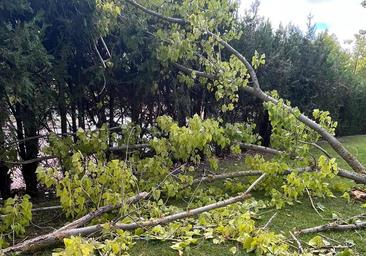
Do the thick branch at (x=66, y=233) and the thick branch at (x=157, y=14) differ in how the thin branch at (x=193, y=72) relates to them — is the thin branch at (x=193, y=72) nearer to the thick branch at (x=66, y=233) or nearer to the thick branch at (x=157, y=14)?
the thick branch at (x=157, y=14)

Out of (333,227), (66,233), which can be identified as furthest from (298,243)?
(66,233)

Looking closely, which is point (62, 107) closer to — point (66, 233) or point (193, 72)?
point (193, 72)

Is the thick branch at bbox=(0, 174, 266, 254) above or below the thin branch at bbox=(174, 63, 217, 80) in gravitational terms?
below

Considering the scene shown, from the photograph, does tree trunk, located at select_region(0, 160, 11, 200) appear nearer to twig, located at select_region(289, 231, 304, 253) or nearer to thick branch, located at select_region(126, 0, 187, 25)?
thick branch, located at select_region(126, 0, 187, 25)

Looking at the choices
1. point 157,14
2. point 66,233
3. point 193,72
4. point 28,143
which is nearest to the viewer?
point 66,233

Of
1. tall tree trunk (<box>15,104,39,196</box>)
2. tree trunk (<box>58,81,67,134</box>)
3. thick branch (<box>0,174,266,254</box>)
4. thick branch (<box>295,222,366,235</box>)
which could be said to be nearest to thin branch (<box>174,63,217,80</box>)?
tree trunk (<box>58,81,67,134</box>)

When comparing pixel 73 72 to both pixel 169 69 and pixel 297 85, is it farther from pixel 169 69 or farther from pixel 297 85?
pixel 297 85

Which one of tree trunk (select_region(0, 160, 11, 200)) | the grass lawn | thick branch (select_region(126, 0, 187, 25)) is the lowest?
the grass lawn

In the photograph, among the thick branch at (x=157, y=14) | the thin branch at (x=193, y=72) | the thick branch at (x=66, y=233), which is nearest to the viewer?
the thick branch at (x=66, y=233)

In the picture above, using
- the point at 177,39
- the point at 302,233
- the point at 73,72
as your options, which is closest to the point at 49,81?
the point at 73,72

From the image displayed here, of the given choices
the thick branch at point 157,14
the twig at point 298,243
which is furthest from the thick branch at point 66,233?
the thick branch at point 157,14

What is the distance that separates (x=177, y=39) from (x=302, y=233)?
2.69 meters

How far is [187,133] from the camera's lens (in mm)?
3889

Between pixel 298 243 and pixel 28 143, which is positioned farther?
pixel 28 143
